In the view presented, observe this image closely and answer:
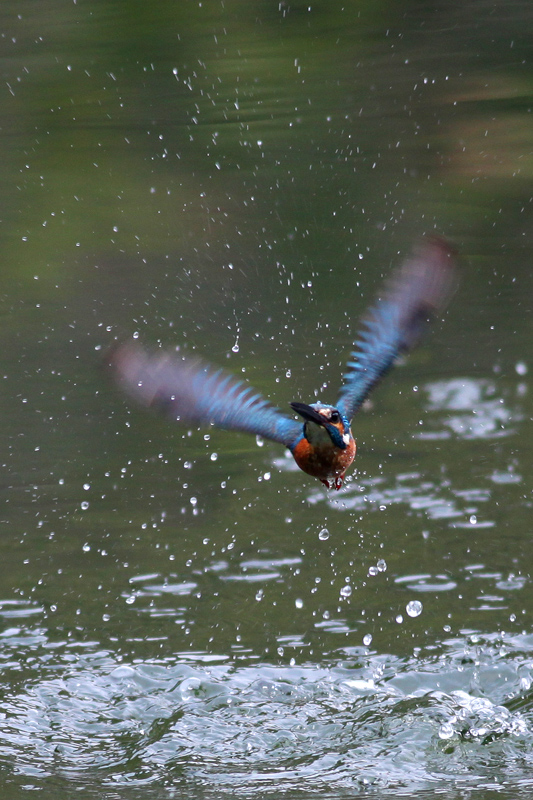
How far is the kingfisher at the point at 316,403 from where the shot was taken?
254 cm

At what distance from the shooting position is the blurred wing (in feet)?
8.41

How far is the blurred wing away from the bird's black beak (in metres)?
0.25

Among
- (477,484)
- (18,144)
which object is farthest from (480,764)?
(18,144)

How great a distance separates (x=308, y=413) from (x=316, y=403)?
34 cm

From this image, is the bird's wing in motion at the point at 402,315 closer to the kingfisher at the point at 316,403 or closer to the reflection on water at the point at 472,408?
the kingfisher at the point at 316,403

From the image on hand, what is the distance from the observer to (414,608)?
3.09 meters

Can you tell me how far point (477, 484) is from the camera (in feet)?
12.2

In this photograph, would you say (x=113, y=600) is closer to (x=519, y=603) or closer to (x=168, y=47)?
(x=519, y=603)

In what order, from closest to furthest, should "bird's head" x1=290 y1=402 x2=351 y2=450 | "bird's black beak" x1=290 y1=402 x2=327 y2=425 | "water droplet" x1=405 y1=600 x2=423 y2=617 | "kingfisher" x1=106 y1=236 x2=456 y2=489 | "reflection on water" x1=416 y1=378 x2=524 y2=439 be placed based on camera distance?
"bird's black beak" x1=290 y1=402 x2=327 y2=425, "bird's head" x1=290 y1=402 x2=351 y2=450, "kingfisher" x1=106 y1=236 x2=456 y2=489, "water droplet" x1=405 y1=600 x2=423 y2=617, "reflection on water" x1=416 y1=378 x2=524 y2=439

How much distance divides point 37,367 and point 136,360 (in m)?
2.33

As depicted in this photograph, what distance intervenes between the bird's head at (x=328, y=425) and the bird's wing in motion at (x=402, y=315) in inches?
5.9

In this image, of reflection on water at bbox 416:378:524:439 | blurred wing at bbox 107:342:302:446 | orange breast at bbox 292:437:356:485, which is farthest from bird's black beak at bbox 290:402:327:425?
reflection on water at bbox 416:378:524:439

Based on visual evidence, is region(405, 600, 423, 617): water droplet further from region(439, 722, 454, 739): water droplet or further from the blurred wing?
the blurred wing

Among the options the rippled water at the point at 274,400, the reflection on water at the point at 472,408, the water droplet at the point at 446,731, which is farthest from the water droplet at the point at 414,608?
the reflection on water at the point at 472,408
